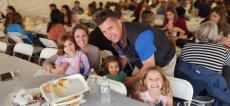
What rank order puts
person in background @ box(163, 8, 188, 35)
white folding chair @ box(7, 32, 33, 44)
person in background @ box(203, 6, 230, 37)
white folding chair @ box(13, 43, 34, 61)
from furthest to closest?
1. white folding chair @ box(7, 32, 33, 44)
2. person in background @ box(163, 8, 188, 35)
3. person in background @ box(203, 6, 230, 37)
4. white folding chair @ box(13, 43, 34, 61)

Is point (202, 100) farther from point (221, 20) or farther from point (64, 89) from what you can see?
point (221, 20)

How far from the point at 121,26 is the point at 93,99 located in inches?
23.8

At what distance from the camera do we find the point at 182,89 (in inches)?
103

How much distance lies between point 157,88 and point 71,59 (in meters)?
1.13

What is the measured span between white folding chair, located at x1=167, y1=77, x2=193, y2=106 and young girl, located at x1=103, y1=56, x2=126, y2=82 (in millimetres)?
645

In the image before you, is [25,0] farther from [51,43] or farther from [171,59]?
[171,59]

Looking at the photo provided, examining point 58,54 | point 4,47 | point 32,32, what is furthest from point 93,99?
point 32,32

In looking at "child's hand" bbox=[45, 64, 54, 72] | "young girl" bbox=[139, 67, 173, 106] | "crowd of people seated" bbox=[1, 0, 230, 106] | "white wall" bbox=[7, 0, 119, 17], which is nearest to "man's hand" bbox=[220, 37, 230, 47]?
"crowd of people seated" bbox=[1, 0, 230, 106]

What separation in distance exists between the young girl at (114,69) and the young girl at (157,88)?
0.63 metres

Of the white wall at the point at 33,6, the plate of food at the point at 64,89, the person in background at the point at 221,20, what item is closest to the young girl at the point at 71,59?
the plate of food at the point at 64,89

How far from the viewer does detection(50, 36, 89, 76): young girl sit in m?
3.26

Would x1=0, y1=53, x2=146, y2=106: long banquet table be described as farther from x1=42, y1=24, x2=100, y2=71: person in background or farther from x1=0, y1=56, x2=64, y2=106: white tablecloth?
x1=42, y1=24, x2=100, y2=71: person in background

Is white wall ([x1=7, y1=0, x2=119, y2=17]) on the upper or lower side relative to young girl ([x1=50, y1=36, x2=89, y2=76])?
upper

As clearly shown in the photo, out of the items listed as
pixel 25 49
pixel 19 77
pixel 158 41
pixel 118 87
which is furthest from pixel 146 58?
pixel 25 49
